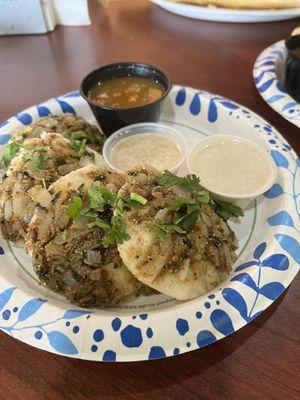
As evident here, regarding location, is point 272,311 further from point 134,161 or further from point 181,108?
point 181,108

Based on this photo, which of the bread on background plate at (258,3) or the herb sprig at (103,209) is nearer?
the herb sprig at (103,209)

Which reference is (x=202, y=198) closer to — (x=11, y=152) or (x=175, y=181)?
(x=175, y=181)

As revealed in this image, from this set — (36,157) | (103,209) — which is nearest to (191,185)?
(103,209)

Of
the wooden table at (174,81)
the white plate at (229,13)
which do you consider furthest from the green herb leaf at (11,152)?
the white plate at (229,13)

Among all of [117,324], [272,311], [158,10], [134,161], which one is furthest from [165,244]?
[158,10]

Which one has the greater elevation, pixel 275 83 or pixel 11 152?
pixel 11 152

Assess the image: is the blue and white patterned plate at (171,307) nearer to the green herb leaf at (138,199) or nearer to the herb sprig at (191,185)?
the herb sprig at (191,185)

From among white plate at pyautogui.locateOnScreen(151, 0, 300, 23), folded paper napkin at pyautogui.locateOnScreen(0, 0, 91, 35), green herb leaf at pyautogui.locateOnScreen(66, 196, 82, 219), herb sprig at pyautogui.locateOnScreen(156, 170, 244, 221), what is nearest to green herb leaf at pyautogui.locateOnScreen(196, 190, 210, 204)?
herb sprig at pyautogui.locateOnScreen(156, 170, 244, 221)

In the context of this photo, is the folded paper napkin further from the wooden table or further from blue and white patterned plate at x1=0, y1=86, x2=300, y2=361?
blue and white patterned plate at x1=0, y1=86, x2=300, y2=361
